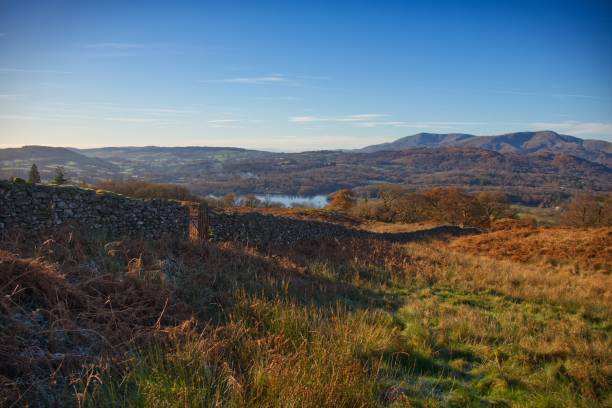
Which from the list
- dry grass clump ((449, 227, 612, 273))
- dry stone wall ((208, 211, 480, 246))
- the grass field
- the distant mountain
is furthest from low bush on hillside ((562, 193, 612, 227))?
the distant mountain

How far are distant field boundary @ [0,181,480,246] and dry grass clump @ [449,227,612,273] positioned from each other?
8376 millimetres

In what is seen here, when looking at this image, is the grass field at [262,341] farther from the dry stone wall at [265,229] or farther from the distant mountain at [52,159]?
the distant mountain at [52,159]

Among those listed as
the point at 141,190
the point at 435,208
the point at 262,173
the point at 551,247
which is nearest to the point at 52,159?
the point at 141,190

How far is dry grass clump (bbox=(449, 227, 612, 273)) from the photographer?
1419 centimetres

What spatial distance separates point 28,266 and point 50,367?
187cm

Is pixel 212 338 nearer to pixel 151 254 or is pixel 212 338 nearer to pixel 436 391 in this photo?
pixel 436 391

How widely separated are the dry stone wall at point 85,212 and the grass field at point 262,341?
7.75 feet

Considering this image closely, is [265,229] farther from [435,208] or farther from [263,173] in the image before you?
[263,173]

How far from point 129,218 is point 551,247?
56.6 feet

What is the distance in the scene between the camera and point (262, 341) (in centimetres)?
420

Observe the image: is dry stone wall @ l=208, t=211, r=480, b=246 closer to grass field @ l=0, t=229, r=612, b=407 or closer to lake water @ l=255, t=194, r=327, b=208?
grass field @ l=0, t=229, r=612, b=407

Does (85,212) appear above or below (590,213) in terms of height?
above

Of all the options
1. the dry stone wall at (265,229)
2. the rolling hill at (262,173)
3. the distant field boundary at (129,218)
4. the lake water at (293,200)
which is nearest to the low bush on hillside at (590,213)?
the lake water at (293,200)

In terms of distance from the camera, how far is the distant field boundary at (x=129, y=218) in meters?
8.65
